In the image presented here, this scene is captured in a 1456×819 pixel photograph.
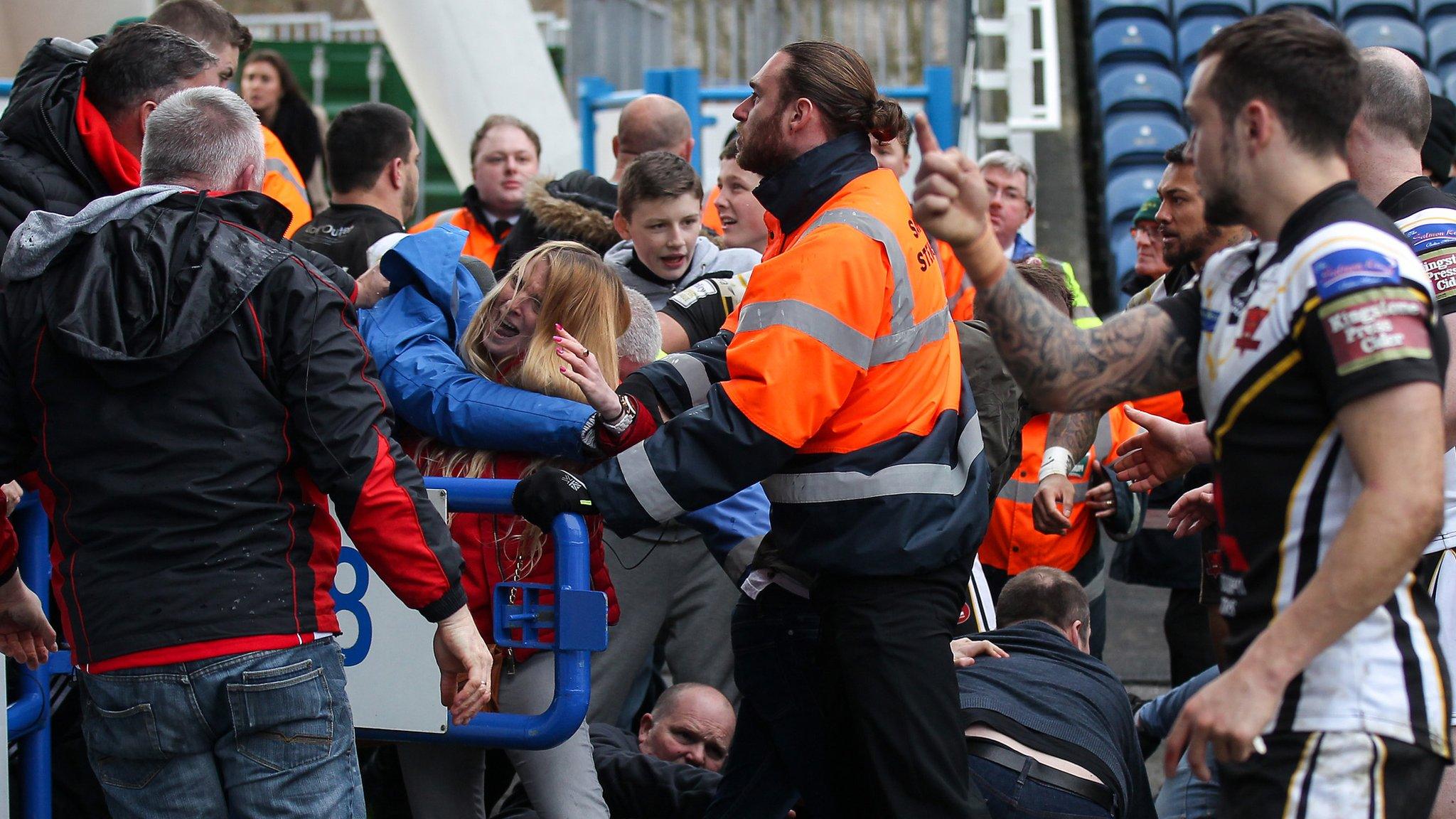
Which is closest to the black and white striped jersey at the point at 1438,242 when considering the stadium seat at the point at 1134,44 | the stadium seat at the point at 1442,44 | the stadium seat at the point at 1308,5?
the stadium seat at the point at 1134,44

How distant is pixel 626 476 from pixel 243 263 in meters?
0.91

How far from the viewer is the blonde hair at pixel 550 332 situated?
375 cm

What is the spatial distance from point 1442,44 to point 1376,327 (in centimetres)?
1210

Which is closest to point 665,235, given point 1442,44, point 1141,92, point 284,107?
point 284,107

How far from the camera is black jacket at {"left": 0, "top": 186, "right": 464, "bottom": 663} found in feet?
8.61

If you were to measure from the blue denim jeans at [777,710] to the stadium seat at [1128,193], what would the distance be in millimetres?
7778

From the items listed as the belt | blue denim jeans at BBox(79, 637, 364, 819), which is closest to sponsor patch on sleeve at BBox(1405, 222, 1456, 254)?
the belt

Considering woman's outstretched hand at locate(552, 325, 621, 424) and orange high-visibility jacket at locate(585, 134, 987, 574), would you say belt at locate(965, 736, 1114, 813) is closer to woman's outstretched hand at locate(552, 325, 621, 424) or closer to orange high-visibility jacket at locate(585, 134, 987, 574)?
orange high-visibility jacket at locate(585, 134, 987, 574)

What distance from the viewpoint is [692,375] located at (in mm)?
3674

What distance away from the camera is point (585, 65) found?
10.5 meters

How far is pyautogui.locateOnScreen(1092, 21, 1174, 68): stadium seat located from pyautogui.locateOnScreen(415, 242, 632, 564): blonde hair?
9.96m

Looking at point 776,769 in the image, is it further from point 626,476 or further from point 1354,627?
point 1354,627

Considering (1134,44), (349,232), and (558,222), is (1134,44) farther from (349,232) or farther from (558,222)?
(349,232)

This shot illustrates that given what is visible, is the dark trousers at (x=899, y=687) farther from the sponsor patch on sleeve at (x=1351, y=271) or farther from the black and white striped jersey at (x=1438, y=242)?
the sponsor patch on sleeve at (x=1351, y=271)
